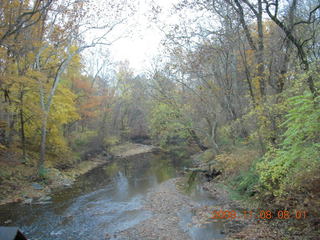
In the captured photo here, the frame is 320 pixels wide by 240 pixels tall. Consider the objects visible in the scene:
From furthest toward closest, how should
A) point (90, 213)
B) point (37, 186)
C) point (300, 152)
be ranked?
point (37, 186) < point (90, 213) < point (300, 152)

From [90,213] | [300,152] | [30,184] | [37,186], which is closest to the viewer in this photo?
[300,152]

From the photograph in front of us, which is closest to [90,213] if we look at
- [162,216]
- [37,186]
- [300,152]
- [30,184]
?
[162,216]

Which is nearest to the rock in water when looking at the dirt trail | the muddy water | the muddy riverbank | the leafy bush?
the muddy riverbank

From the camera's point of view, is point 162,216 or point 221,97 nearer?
point 162,216

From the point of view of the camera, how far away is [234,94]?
16781 millimetres

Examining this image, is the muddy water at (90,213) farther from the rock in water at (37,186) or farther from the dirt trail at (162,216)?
the rock in water at (37,186)

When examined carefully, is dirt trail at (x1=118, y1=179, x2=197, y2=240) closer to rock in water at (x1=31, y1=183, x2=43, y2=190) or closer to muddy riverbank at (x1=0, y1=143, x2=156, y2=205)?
muddy riverbank at (x1=0, y1=143, x2=156, y2=205)

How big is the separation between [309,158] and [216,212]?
15.5 ft

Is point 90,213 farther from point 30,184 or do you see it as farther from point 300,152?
point 300,152

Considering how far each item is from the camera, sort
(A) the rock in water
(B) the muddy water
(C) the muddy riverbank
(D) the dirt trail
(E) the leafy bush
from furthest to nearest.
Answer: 1. (A) the rock in water
2. (C) the muddy riverbank
3. (B) the muddy water
4. (D) the dirt trail
5. (E) the leafy bush

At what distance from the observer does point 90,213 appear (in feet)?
35.9

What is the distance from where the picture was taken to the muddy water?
8773 millimetres

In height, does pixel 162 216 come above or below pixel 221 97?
below

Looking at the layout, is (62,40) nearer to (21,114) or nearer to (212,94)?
(21,114)
